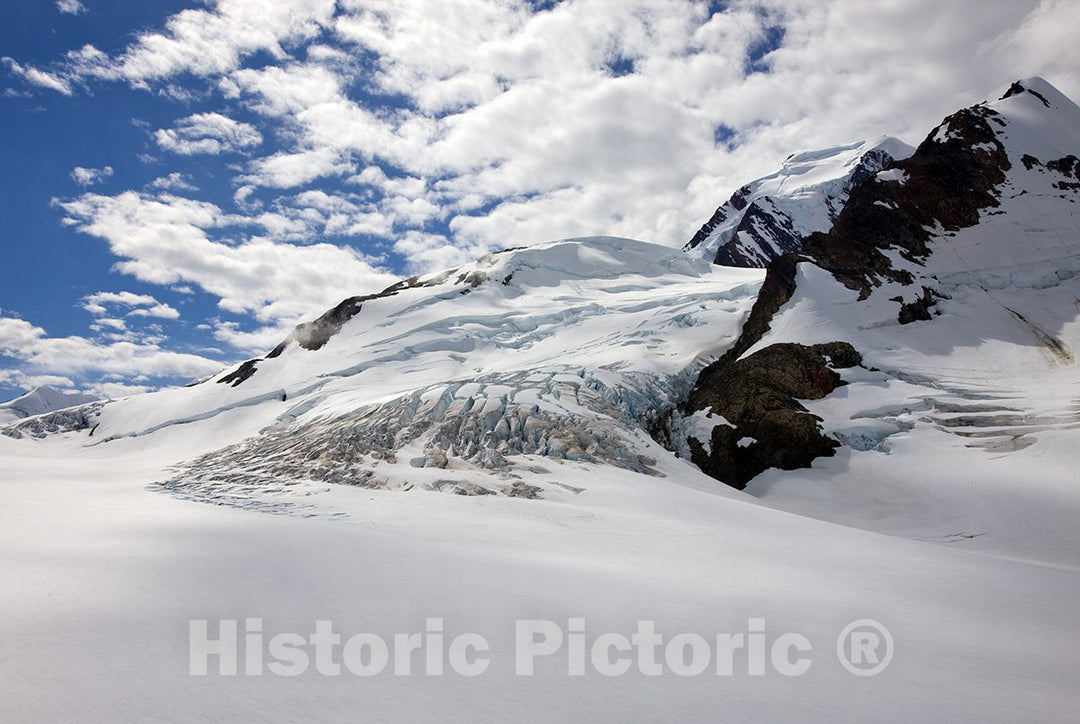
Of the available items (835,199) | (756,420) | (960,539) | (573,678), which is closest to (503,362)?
(756,420)

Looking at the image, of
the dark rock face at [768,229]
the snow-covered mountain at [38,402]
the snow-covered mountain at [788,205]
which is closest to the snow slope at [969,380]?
the dark rock face at [768,229]

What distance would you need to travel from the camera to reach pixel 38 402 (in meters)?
63.1

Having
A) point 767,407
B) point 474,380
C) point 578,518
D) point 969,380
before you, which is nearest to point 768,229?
point 969,380

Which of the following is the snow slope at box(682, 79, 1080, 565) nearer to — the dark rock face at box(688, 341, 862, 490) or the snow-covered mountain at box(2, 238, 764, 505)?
the dark rock face at box(688, 341, 862, 490)

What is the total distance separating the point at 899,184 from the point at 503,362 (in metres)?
29.0

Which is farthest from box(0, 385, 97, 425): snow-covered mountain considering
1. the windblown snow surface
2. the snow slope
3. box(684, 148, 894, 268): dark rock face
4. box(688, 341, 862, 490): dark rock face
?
box(684, 148, 894, 268): dark rock face

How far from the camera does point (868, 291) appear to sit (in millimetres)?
31891

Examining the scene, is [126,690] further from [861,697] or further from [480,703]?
[861,697]

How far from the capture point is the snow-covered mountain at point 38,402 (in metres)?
59.5

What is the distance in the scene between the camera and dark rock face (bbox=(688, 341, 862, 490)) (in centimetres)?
2331

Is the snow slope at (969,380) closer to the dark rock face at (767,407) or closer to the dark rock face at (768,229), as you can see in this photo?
the dark rock face at (767,407)

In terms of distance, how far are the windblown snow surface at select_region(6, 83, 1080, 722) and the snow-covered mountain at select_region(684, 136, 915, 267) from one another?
58478 mm

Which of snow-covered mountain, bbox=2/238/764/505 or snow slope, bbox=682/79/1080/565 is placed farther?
snow-covered mountain, bbox=2/238/764/505

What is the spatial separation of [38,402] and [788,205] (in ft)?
360
